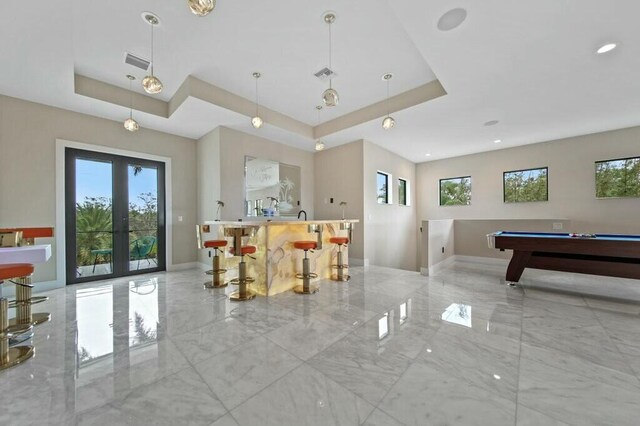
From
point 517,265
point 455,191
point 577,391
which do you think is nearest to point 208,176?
point 577,391

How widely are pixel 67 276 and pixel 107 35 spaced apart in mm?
3830

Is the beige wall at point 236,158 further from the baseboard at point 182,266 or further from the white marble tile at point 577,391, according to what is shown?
the white marble tile at point 577,391

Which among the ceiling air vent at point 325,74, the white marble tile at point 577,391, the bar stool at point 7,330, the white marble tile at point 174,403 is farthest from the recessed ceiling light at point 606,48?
the bar stool at point 7,330

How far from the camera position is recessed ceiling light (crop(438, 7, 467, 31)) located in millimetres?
2203

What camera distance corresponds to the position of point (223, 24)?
2.69 meters

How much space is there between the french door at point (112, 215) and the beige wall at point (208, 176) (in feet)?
2.41

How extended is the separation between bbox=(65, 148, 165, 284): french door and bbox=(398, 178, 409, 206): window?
606 cm

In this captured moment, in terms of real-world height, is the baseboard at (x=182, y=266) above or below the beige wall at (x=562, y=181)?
below

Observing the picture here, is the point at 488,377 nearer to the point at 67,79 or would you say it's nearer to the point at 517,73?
the point at 517,73

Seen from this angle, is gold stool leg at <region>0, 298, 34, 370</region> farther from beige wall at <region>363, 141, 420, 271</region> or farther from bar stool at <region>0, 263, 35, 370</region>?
beige wall at <region>363, 141, 420, 271</region>

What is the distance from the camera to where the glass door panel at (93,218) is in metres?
4.20

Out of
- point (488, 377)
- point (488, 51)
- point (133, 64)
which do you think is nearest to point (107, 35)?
point (133, 64)

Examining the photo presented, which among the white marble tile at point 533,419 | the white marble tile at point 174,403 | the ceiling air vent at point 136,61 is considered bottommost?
the white marble tile at point 533,419

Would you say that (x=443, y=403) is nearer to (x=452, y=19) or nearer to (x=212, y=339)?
(x=212, y=339)
